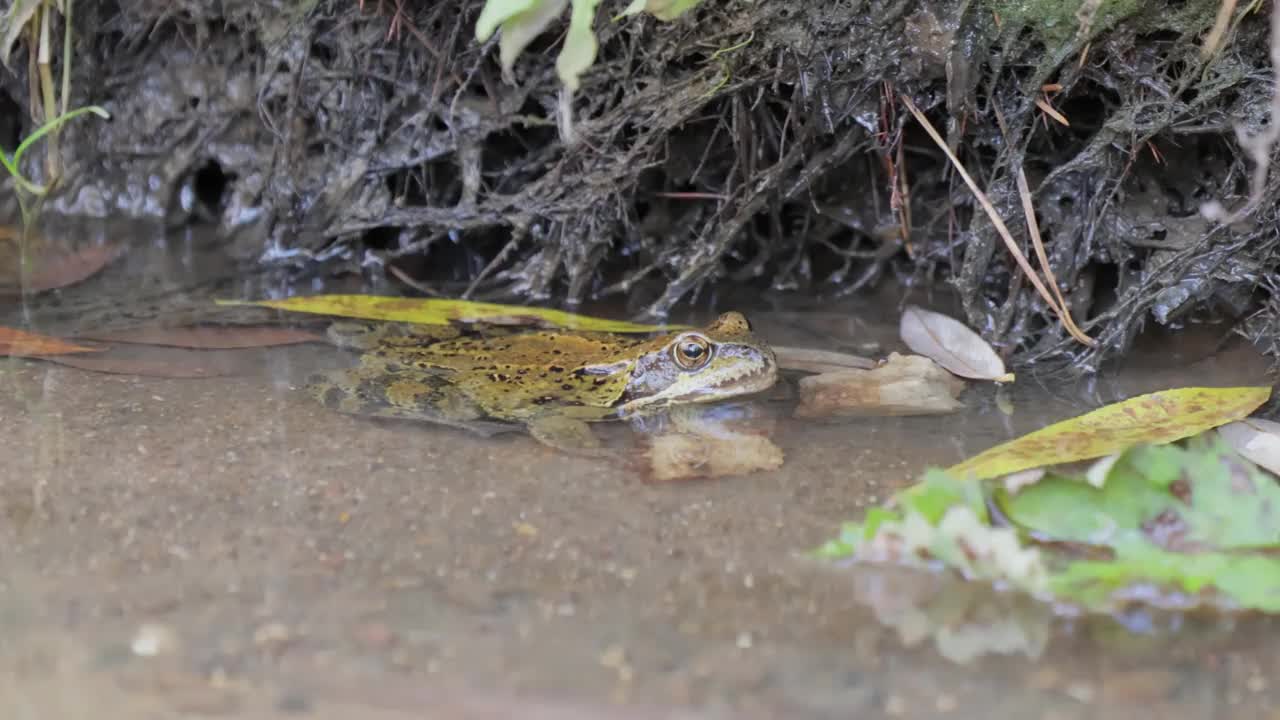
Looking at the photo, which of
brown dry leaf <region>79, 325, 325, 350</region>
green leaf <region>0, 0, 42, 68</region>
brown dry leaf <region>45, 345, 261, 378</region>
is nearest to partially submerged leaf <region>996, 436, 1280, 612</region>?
brown dry leaf <region>45, 345, 261, 378</region>

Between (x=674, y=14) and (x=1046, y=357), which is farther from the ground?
(x=674, y=14)

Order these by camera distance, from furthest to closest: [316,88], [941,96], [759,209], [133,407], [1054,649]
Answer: [316,88] → [759,209] → [941,96] → [133,407] → [1054,649]

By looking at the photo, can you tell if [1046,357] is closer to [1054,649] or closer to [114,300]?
[1054,649]

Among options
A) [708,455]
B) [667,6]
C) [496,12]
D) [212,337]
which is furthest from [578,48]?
[212,337]

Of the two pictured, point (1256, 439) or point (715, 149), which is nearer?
point (1256, 439)

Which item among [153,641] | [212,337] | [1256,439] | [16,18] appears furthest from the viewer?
[16,18]

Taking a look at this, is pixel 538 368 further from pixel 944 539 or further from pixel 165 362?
pixel 944 539

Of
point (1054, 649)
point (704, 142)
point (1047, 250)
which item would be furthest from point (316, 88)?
point (1054, 649)
